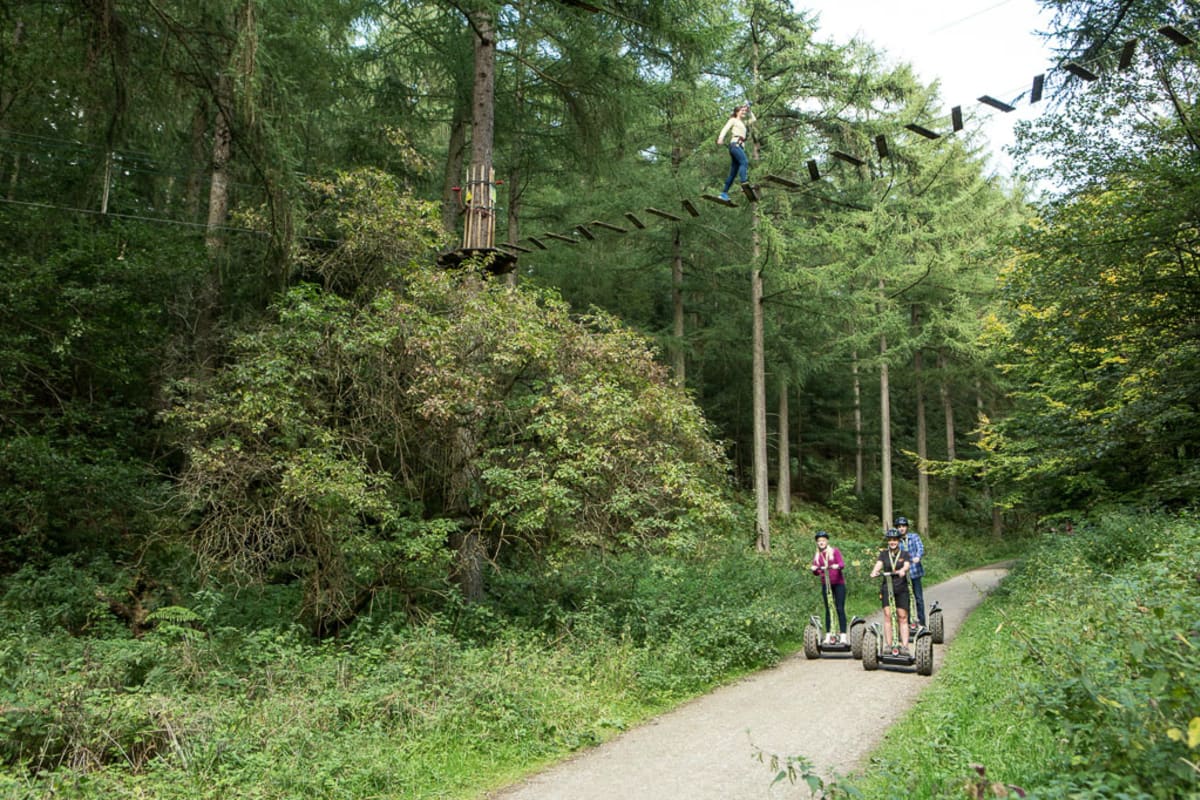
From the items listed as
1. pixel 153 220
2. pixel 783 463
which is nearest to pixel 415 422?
pixel 153 220

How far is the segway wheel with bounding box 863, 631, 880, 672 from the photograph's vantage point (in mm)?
8742

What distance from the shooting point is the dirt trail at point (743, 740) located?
5160mm

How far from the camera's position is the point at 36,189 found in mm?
13430

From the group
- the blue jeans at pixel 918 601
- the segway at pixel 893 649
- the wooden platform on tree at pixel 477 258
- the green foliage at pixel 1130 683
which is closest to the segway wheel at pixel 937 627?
the blue jeans at pixel 918 601

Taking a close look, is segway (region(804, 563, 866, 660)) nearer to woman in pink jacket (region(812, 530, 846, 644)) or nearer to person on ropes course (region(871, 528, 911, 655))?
woman in pink jacket (region(812, 530, 846, 644))

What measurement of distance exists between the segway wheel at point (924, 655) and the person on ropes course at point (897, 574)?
34 centimetres

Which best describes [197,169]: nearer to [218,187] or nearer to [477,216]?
[218,187]

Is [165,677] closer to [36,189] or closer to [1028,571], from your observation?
[36,189]

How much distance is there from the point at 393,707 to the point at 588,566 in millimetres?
4449

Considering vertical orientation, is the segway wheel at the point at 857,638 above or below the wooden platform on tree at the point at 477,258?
below

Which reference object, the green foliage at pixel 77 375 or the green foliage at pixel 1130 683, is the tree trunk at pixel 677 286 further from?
the green foliage at pixel 1130 683

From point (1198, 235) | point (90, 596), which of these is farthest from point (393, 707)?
point (1198, 235)

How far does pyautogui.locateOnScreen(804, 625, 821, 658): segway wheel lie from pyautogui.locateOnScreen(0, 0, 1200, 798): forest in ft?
1.59

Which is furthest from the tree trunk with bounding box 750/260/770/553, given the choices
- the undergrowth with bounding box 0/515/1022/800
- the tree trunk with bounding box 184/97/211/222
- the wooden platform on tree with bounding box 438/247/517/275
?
the tree trunk with bounding box 184/97/211/222
